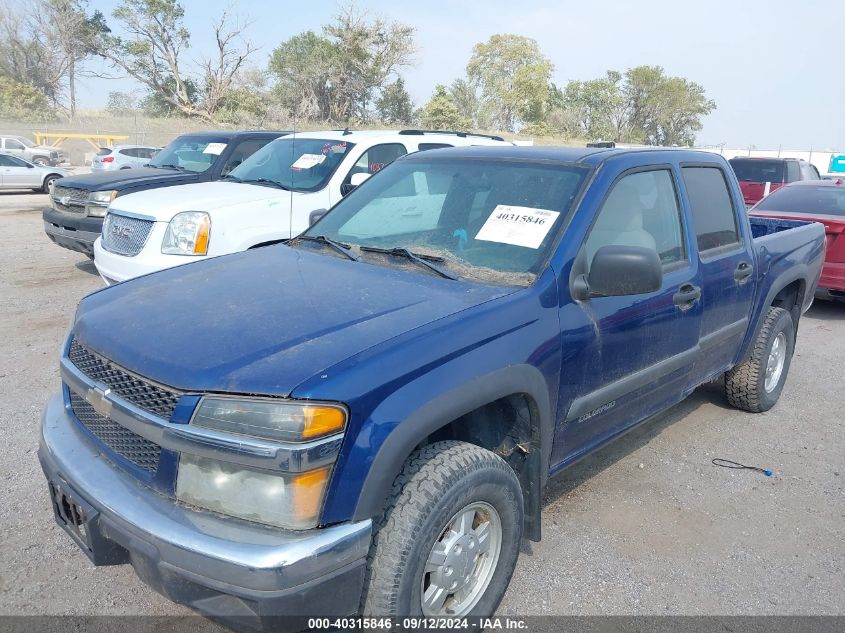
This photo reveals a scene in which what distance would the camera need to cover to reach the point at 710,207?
398 cm

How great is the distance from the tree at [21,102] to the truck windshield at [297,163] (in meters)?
42.6

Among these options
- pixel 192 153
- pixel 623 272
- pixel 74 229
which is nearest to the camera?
pixel 623 272

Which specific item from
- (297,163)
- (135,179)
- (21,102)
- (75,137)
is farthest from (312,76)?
(297,163)

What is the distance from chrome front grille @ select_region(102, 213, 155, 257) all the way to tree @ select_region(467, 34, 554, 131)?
5547 centimetres

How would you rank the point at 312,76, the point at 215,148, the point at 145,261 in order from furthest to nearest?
the point at 312,76 < the point at 215,148 < the point at 145,261

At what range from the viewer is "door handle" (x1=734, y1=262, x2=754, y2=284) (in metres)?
4.00

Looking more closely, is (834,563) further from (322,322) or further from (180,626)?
(180,626)

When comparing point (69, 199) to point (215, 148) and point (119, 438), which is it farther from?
point (119, 438)

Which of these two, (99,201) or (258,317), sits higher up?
(258,317)

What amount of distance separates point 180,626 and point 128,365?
3.51 ft

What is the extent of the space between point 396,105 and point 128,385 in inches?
1860

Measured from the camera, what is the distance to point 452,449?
7.72 ft

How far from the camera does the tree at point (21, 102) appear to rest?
4256cm

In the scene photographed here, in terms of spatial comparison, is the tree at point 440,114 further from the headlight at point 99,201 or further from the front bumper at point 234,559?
the front bumper at point 234,559
